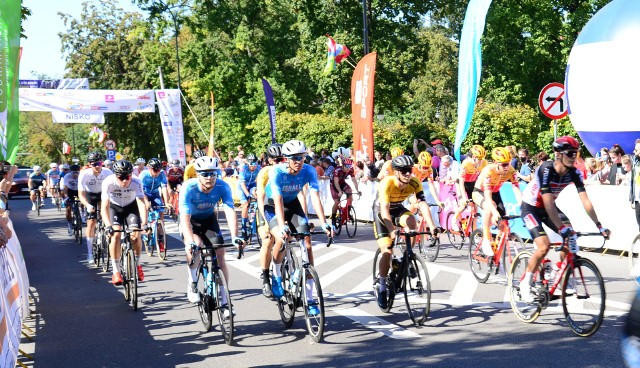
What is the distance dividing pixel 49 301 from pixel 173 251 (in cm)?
625

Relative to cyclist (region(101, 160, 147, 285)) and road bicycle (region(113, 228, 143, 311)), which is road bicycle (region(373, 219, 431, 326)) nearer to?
road bicycle (region(113, 228, 143, 311))

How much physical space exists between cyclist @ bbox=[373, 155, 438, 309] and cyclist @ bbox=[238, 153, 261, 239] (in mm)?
9202

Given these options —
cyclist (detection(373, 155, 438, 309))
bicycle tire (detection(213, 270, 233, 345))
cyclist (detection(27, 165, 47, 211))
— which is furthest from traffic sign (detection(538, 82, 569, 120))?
cyclist (detection(27, 165, 47, 211))

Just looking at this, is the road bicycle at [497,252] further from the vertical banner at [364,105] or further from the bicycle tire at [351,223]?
the vertical banner at [364,105]

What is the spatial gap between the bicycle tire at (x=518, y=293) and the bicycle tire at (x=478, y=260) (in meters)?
2.29

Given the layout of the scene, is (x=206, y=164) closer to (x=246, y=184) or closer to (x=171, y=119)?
(x=246, y=184)

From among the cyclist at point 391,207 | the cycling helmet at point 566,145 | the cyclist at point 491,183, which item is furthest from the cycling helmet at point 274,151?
the cycling helmet at point 566,145

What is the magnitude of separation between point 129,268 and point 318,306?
3743 mm

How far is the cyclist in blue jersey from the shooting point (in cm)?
894

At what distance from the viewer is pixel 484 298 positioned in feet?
33.7

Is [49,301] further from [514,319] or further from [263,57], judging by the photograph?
[263,57]

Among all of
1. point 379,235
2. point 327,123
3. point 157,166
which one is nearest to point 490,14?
point 327,123

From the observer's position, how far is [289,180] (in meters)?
9.71

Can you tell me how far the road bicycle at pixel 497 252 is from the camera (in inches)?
430
